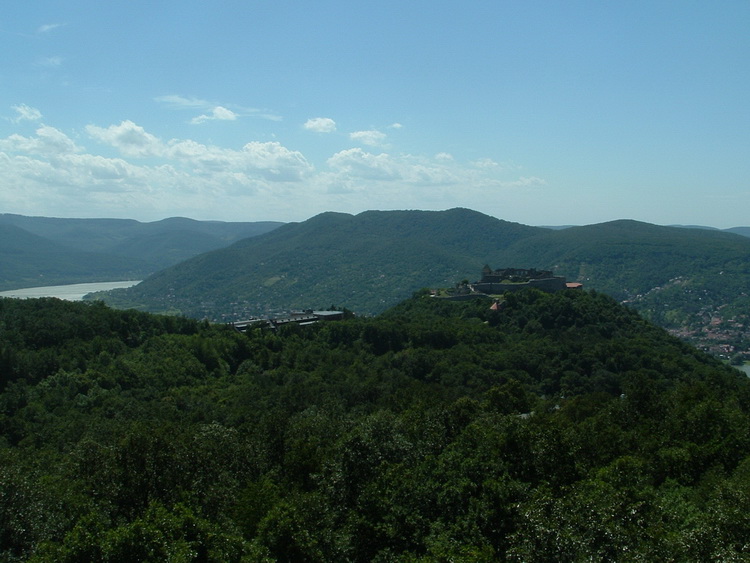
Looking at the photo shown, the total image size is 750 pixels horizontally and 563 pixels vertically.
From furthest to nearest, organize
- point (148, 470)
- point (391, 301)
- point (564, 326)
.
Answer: point (391, 301) < point (564, 326) < point (148, 470)

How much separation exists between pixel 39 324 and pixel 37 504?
44606mm

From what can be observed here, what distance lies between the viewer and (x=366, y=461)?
23594 millimetres

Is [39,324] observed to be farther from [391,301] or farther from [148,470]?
[391,301]

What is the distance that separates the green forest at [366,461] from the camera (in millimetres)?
16953

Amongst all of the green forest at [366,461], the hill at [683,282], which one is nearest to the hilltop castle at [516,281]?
the green forest at [366,461]

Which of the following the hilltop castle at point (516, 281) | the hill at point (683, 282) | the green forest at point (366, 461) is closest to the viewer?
the green forest at point (366, 461)

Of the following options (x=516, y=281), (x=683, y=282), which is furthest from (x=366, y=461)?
(x=683, y=282)

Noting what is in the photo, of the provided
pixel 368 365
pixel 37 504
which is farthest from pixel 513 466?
pixel 368 365

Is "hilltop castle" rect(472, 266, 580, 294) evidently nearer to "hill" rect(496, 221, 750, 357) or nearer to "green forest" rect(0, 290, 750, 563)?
"green forest" rect(0, 290, 750, 563)

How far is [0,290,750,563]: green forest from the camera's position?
667 inches

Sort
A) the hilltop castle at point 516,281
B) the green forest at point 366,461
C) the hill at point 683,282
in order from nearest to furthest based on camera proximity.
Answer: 1. the green forest at point 366,461
2. the hilltop castle at point 516,281
3. the hill at point 683,282

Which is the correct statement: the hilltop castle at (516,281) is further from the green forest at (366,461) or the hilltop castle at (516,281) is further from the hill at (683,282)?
the hill at (683,282)

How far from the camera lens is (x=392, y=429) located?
26516mm

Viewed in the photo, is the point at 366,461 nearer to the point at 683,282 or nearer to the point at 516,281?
the point at 516,281
